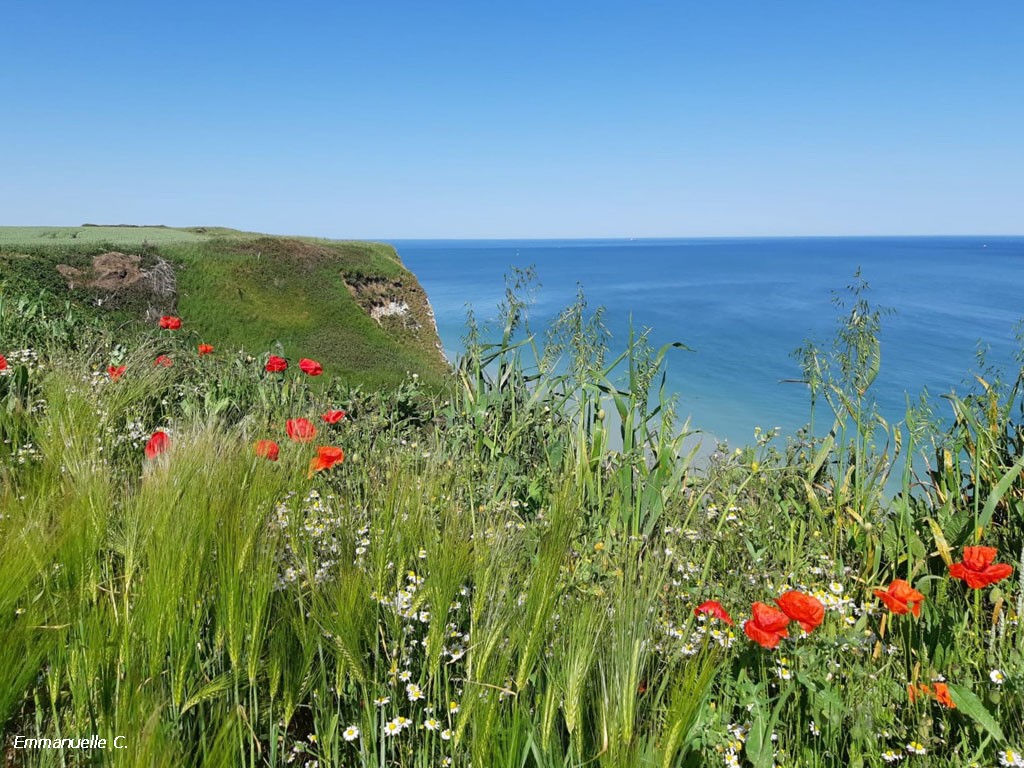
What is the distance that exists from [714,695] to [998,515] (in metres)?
1.82

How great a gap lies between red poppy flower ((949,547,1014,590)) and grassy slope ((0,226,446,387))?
1005 inches

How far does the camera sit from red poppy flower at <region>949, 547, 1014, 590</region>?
6.23 feet

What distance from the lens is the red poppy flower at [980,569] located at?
1897 millimetres

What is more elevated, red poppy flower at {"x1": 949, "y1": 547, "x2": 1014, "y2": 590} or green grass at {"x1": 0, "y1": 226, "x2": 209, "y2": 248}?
green grass at {"x1": 0, "y1": 226, "x2": 209, "y2": 248}

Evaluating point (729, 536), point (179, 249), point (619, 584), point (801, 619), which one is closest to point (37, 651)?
point (619, 584)

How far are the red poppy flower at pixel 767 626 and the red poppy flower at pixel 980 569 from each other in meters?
0.71

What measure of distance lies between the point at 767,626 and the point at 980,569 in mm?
804

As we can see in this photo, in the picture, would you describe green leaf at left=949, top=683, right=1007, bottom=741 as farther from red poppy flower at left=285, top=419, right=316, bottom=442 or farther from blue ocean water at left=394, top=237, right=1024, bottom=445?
red poppy flower at left=285, top=419, right=316, bottom=442

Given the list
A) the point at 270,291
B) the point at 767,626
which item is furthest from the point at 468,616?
the point at 270,291

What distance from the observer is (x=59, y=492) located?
1854 mm

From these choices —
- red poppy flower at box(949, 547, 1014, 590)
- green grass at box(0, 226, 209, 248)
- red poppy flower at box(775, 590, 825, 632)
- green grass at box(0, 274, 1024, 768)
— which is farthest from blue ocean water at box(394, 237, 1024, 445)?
green grass at box(0, 226, 209, 248)

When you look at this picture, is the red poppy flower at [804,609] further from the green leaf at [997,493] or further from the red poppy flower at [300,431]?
the red poppy flower at [300,431]

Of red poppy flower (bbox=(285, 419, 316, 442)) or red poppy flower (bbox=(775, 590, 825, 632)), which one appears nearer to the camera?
red poppy flower (bbox=(775, 590, 825, 632))

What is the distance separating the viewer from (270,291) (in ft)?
114
